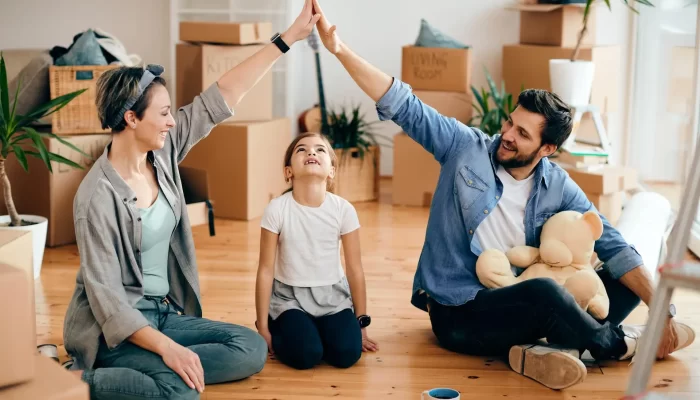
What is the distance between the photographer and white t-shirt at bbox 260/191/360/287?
2.88 metres

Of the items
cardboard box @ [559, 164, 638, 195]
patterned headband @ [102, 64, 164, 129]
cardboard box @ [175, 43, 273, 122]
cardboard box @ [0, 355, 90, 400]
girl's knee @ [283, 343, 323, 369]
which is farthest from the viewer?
cardboard box @ [175, 43, 273, 122]

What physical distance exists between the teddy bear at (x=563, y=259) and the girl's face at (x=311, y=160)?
0.55 meters

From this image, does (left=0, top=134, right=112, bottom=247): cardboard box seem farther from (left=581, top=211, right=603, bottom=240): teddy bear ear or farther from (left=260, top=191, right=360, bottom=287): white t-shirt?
(left=581, top=211, right=603, bottom=240): teddy bear ear

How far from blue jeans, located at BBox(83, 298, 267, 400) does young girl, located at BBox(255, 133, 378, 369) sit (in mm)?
183

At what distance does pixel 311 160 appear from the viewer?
9.34ft

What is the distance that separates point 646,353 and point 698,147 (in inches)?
15.9

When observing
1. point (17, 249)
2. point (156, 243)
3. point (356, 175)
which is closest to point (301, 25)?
point (156, 243)

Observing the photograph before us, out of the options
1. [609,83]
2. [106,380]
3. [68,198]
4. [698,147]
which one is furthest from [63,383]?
[609,83]

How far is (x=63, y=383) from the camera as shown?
1.87 meters

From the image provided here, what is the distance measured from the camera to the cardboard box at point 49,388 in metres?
1.82

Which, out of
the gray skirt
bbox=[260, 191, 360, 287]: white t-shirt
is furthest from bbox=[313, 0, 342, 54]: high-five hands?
the gray skirt

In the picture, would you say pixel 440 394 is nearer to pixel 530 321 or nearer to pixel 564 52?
pixel 530 321

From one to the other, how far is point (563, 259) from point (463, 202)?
342 mm

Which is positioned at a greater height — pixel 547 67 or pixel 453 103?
pixel 547 67
